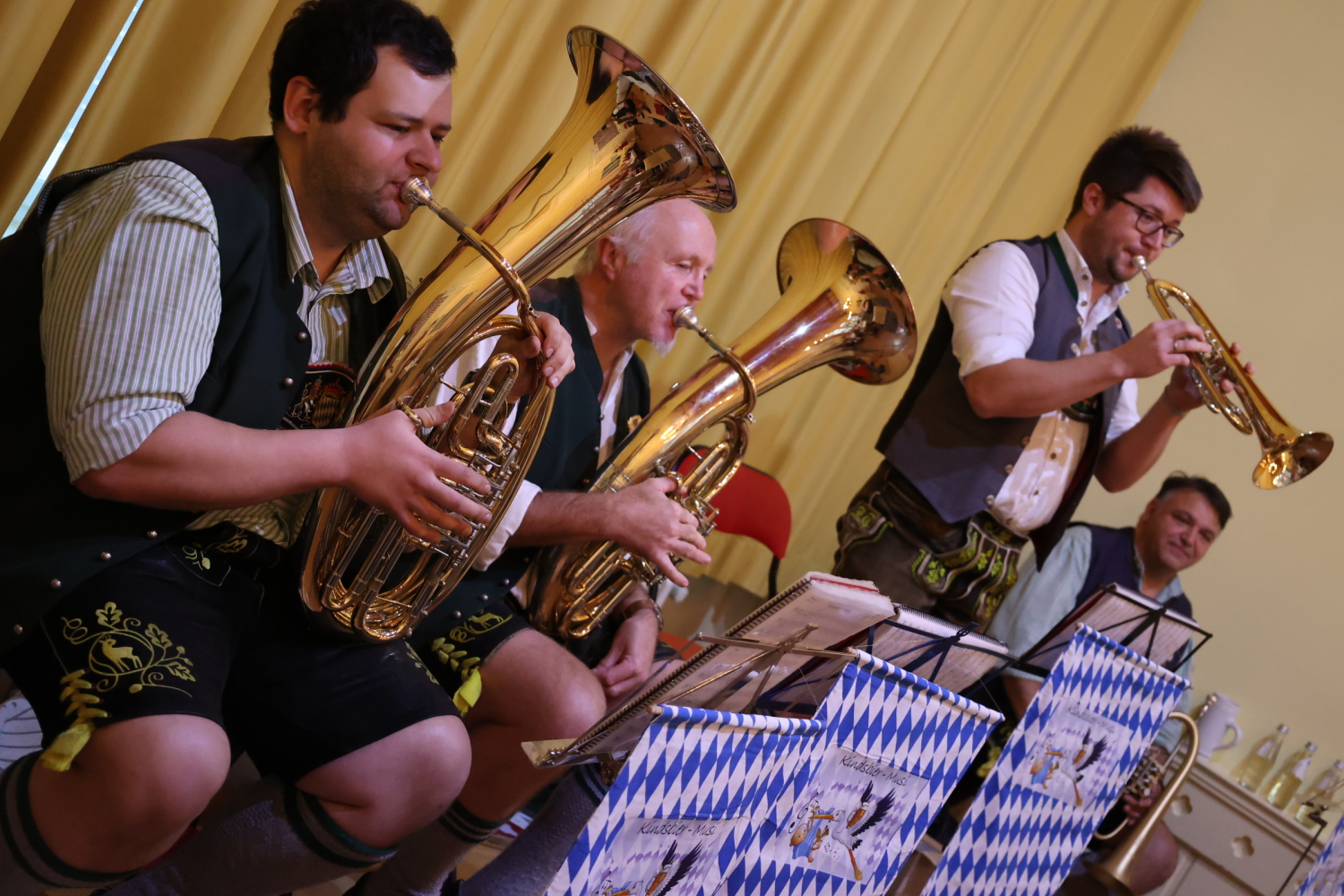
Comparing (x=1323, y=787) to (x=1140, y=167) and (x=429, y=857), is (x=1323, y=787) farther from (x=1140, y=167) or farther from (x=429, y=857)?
(x=429, y=857)

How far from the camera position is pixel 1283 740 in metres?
3.42

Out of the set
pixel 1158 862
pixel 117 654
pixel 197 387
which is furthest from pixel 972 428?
pixel 1158 862

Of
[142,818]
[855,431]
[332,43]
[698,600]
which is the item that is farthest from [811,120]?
[142,818]

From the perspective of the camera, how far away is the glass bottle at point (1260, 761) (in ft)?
11.2

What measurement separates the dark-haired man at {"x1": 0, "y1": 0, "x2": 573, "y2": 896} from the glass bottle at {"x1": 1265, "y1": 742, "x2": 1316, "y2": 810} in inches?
118

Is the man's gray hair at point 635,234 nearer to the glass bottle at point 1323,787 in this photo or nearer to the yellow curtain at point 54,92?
the yellow curtain at point 54,92

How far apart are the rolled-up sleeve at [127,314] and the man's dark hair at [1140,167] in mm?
1845

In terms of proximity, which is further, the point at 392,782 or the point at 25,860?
the point at 392,782

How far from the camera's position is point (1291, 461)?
2.43 metres

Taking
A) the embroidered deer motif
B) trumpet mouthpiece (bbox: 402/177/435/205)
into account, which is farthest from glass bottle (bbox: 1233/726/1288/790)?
the embroidered deer motif

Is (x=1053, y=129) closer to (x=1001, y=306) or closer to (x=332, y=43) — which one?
(x=1001, y=306)

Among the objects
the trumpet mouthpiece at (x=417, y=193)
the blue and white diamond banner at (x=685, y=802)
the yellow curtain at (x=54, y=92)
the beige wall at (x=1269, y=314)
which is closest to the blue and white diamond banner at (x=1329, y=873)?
the beige wall at (x=1269, y=314)

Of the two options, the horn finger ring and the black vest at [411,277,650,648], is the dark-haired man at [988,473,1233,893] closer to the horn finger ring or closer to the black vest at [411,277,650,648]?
the black vest at [411,277,650,648]

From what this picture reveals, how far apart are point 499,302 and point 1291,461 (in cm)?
199
